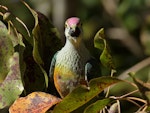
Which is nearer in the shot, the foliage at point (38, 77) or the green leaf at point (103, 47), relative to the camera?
the foliage at point (38, 77)

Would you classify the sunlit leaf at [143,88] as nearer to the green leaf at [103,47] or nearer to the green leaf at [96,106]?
the green leaf at [96,106]

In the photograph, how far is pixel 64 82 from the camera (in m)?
2.39

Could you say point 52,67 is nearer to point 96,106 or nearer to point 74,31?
point 74,31

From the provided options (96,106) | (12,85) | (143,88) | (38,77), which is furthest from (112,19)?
(143,88)

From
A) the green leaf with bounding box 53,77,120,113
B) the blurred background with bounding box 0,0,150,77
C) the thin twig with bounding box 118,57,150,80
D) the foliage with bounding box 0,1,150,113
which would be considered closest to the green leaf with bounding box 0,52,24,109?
the foliage with bounding box 0,1,150,113

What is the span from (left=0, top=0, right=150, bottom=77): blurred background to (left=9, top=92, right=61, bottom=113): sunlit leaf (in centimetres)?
305

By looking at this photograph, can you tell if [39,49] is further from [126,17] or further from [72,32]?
[126,17]

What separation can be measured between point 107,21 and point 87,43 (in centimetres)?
66

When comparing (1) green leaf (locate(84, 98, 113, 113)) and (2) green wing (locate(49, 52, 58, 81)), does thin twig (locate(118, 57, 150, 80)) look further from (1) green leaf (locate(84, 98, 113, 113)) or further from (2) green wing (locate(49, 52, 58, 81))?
(1) green leaf (locate(84, 98, 113, 113))

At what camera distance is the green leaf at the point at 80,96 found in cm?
182

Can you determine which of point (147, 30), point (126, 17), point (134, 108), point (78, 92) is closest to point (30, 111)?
point (78, 92)

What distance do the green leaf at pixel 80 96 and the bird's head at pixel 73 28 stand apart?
1.82 feet

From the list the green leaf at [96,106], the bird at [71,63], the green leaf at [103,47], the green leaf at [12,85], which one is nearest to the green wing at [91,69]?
the bird at [71,63]

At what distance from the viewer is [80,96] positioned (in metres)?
1.85
